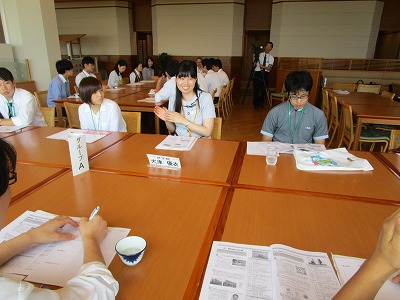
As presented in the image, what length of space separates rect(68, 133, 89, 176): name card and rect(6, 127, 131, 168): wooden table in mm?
137

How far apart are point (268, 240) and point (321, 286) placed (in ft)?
0.73

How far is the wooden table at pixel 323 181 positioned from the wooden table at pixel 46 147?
0.98 metres

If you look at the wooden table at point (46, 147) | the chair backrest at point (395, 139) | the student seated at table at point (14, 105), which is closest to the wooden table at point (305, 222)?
the wooden table at point (46, 147)

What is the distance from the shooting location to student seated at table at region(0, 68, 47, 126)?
258 cm

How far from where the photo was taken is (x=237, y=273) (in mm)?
829

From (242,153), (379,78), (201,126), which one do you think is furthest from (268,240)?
(379,78)

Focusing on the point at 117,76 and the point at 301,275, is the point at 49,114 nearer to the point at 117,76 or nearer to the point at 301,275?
the point at 301,275

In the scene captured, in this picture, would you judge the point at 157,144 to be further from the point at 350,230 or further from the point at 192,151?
the point at 350,230

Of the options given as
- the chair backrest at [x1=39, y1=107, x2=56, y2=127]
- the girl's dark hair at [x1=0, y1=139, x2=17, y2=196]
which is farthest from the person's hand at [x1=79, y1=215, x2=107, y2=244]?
the chair backrest at [x1=39, y1=107, x2=56, y2=127]

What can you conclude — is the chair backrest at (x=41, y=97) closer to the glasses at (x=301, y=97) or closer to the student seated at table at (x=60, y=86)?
the student seated at table at (x=60, y=86)

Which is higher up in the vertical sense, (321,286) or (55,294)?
(55,294)

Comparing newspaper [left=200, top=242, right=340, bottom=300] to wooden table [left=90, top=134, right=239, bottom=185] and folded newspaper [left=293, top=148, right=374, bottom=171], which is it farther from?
folded newspaper [left=293, top=148, right=374, bottom=171]

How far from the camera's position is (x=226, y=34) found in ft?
30.1

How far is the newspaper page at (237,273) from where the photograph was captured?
30.0 inches
